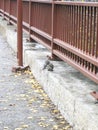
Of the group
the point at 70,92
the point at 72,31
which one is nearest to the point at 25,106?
the point at 70,92

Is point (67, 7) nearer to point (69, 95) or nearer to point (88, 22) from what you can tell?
point (88, 22)

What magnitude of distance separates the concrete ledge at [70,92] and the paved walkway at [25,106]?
13cm

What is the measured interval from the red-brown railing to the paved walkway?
2.40ft

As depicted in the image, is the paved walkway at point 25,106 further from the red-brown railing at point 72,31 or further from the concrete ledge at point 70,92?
the red-brown railing at point 72,31

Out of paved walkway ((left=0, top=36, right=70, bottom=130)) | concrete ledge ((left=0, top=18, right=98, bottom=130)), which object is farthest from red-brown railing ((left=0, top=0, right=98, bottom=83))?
paved walkway ((left=0, top=36, right=70, bottom=130))

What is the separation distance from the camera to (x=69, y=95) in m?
5.18

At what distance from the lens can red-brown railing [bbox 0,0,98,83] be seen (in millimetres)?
5117

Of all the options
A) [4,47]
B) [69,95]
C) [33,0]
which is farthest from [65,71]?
[4,47]

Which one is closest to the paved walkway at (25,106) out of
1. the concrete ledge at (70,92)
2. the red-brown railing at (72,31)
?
the concrete ledge at (70,92)

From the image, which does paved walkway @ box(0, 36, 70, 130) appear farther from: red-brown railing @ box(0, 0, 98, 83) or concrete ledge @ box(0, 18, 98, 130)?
red-brown railing @ box(0, 0, 98, 83)

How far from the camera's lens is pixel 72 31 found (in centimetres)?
620

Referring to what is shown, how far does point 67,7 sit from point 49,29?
1.52m

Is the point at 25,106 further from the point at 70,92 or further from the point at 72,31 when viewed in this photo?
the point at 72,31

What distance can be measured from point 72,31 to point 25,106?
4.44 ft
